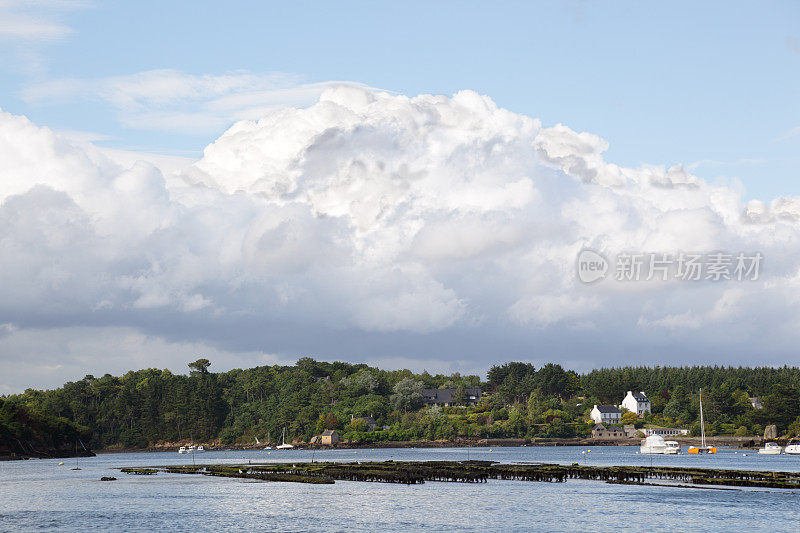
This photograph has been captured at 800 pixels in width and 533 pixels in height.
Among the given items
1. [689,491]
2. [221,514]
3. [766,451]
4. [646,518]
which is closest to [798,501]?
[689,491]

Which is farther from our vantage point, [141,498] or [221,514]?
[141,498]

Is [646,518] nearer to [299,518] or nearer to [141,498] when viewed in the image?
[299,518]

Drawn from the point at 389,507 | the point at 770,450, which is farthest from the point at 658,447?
the point at 389,507

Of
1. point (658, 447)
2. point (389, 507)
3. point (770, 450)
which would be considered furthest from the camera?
point (658, 447)

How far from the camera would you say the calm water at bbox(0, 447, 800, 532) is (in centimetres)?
7938

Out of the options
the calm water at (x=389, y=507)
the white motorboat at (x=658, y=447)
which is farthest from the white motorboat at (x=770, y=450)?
the calm water at (x=389, y=507)

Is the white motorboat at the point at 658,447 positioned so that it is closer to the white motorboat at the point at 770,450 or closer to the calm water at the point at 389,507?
the white motorboat at the point at 770,450

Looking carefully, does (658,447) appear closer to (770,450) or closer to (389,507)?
(770,450)

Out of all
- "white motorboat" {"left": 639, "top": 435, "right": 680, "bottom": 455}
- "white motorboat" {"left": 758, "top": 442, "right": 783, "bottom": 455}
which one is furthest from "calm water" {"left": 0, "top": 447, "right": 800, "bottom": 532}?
"white motorboat" {"left": 758, "top": 442, "right": 783, "bottom": 455}

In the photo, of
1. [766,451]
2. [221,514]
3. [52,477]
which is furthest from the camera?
[766,451]

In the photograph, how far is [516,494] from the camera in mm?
105000

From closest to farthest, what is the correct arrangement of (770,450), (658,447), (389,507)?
(389,507) → (770,450) → (658,447)

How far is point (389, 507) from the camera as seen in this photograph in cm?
9275

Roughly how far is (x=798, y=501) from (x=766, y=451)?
369 ft
